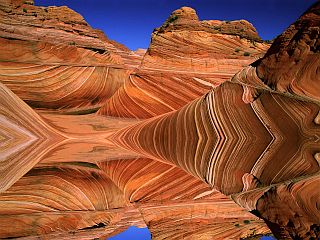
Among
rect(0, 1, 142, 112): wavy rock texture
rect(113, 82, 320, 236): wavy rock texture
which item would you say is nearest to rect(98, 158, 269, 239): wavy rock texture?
rect(113, 82, 320, 236): wavy rock texture

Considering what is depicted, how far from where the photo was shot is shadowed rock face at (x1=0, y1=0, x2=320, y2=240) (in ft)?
10.3

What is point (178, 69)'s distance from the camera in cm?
362

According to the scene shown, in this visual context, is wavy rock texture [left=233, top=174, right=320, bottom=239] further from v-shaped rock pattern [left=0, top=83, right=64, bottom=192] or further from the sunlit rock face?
v-shaped rock pattern [left=0, top=83, right=64, bottom=192]

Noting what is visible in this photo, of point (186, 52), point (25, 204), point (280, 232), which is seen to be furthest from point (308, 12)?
point (25, 204)

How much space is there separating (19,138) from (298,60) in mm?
2658

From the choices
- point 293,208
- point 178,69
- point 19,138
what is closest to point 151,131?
point 178,69

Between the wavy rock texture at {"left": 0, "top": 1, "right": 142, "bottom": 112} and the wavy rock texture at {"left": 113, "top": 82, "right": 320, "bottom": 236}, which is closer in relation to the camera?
the wavy rock texture at {"left": 113, "top": 82, "right": 320, "bottom": 236}

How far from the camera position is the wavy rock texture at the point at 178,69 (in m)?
3.60

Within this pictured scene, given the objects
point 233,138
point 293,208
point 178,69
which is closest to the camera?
point 293,208

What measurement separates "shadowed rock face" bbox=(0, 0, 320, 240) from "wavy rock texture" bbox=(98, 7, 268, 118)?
1 centimetres

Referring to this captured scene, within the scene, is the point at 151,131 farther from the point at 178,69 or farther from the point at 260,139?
the point at 260,139

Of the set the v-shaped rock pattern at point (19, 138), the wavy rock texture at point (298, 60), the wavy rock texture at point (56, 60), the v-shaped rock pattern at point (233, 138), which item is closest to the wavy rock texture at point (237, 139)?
the v-shaped rock pattern at point (233, 138)

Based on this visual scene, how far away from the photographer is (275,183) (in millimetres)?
3113

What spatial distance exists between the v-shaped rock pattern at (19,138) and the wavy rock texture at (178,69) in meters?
0.66
